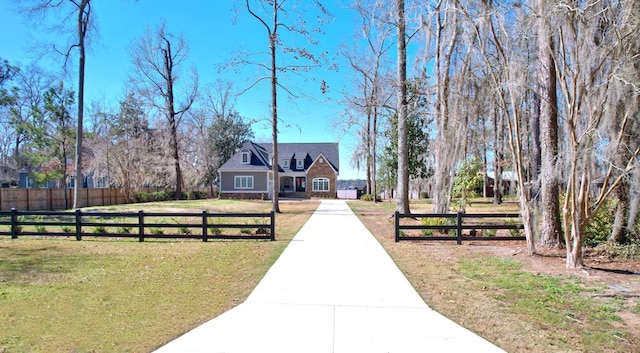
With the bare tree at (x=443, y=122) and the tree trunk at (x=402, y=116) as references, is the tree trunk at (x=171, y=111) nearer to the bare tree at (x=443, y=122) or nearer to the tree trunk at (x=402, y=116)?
the tree trunk at (x=402, y=116)

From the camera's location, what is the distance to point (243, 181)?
115 ft

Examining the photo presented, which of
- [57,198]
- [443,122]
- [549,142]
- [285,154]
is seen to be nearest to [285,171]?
[285,154]

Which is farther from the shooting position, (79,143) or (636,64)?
(79,143)

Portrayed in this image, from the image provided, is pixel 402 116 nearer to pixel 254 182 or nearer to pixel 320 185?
pixel 254 182

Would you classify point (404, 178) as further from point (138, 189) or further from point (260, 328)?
point (138, 189)

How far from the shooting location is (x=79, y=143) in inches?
738

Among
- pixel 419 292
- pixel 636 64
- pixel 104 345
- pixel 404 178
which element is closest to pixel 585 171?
pixel 636 64

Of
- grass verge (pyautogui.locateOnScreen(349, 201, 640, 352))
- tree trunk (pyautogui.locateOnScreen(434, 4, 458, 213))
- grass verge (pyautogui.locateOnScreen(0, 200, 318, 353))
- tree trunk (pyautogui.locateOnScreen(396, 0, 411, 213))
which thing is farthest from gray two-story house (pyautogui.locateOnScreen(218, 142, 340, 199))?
grass verge (pyautogui.locateOnScreen(349, 201, 640, 352))

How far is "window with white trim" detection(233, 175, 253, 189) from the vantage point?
3484cm

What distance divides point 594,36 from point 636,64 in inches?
45.8

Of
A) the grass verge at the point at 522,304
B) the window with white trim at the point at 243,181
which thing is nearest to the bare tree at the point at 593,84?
Answer: the grass verge at the point at 522,304

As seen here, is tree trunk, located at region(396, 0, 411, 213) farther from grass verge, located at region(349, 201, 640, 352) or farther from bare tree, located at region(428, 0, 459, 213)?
grass verge, located at region(349, 201, 640, 352)

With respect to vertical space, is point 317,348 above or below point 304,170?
below

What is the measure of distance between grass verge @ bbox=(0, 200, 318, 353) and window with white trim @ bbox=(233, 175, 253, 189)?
25414mm
